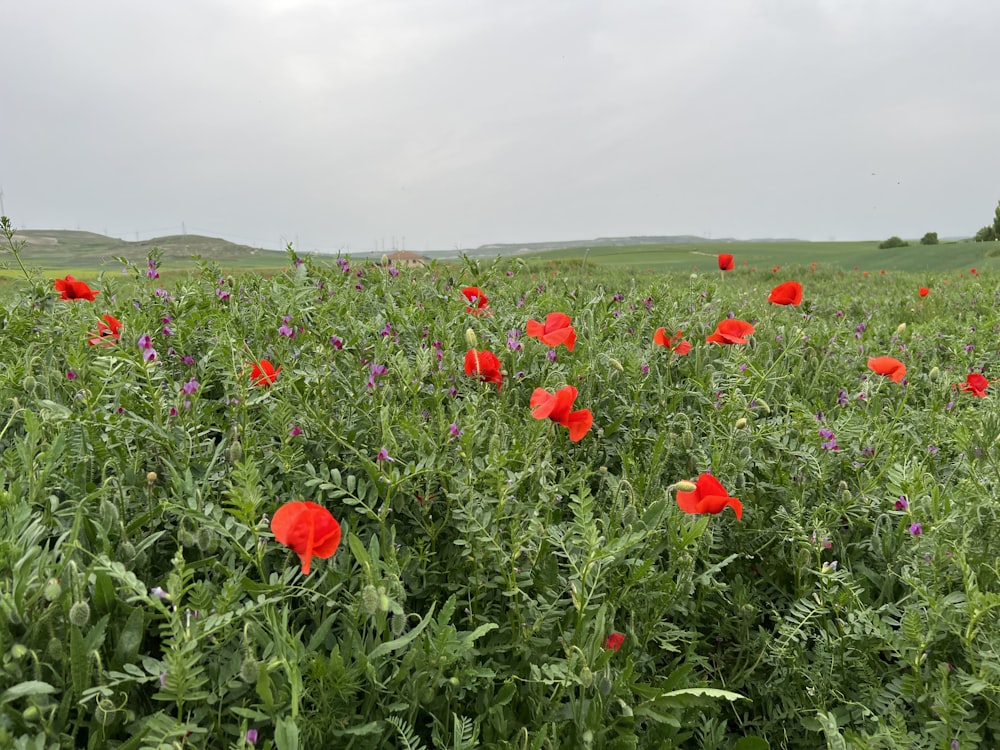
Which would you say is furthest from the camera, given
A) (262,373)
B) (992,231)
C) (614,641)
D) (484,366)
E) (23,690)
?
(992,231)

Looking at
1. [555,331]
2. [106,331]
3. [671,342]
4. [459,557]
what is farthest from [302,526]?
[671,342]

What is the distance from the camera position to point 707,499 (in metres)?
1.45

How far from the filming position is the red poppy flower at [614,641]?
1.38 meters

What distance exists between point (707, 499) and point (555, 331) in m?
0.90

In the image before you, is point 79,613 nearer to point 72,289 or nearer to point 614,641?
point 614,641

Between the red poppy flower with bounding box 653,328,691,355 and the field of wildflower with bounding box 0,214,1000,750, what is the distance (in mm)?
183

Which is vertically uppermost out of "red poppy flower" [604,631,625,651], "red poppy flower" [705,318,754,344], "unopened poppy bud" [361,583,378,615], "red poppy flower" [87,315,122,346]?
"red poppy flower" [87,315,122,346]

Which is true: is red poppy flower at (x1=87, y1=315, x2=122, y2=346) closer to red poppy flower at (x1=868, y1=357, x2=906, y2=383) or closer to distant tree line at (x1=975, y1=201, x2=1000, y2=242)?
red poppy flower at (x1=868, y1=357, x2=906, y2=383)

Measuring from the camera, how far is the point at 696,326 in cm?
350

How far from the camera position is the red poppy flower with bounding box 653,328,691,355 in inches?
102

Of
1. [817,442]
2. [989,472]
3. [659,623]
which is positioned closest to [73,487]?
[659,623]

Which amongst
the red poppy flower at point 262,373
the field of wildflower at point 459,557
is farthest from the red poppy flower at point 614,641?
the red poppy flower at point 262,373

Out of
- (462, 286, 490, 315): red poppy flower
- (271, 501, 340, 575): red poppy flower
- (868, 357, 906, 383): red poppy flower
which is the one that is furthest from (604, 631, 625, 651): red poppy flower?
(462, 286, 490, 315): red poppy flower

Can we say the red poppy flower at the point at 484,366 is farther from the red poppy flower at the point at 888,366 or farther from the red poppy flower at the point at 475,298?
the red poppy flower at the point at 888,366
